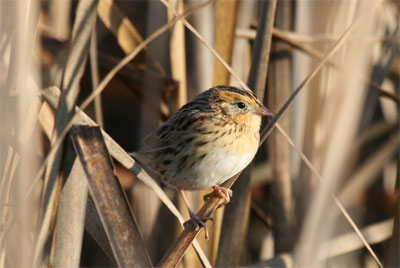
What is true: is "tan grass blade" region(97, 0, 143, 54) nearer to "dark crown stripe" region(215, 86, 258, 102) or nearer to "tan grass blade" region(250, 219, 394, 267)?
"dark crown stripe" region(215, 86, 258, 102)

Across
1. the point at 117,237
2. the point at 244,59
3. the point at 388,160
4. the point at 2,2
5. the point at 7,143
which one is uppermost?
the point at 2,2

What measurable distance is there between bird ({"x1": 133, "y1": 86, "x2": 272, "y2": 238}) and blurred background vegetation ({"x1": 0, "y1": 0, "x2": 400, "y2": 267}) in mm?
120

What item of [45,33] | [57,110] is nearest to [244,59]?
[45,33]

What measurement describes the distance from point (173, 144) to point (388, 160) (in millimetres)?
1663

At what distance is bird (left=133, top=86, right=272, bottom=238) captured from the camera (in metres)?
2.25

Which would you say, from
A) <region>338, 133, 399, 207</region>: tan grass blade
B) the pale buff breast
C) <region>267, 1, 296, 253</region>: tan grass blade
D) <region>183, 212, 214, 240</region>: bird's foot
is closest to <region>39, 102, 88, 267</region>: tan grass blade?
<region>183, 212, 214, 240</region>: bird's foot

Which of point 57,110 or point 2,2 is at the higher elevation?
point 2,2

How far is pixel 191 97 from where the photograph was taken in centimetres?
291

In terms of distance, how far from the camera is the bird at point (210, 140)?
7.37 feet

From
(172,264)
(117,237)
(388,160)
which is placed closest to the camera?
(117,237)

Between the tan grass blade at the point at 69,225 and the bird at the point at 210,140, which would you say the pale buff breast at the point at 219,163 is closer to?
the bird at the point at 210,140

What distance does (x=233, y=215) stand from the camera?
2314 mm

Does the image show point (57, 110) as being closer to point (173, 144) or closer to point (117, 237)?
point (117, 237)

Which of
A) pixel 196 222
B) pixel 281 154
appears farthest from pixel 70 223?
pixel 281 154
